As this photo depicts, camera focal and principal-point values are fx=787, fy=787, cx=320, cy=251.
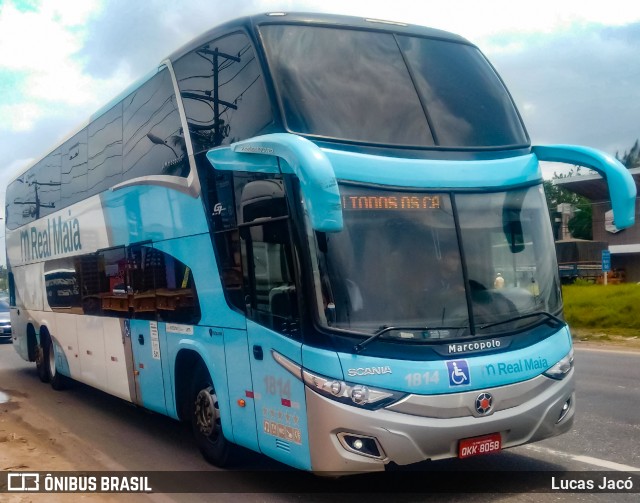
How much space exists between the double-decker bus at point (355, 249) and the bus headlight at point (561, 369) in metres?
0.02

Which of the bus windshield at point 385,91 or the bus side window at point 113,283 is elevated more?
the bus windshield at point 385,91

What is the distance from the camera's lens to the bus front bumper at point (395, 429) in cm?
587

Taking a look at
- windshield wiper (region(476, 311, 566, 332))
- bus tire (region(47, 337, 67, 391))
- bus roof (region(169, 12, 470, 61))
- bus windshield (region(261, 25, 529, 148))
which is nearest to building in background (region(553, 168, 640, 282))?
bus tire (region(47, 337, 67, 391))

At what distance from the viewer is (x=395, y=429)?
5883 millimetres

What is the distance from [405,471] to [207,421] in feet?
6.87

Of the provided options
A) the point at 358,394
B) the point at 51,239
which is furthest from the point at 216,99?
the point at 51,239

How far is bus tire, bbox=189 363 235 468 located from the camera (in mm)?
7887

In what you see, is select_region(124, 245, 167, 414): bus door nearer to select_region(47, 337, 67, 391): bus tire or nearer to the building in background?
select_region(47, 337, 67, 391): bus tire

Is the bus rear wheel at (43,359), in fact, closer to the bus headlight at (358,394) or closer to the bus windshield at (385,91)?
the bus windshield at (385,91)

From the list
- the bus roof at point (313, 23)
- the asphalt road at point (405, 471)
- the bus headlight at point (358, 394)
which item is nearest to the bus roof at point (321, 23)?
the bus roof at point (313, 23)

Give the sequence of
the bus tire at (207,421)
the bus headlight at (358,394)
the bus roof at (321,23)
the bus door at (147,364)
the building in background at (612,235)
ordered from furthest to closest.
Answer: the building in background at (612,235), the bus door at (147,364), the bus tire at (207,421), the bus roof at (321,23), the bus headlight at (358,394)

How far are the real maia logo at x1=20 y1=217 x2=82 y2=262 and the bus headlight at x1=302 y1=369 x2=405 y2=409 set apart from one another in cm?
754

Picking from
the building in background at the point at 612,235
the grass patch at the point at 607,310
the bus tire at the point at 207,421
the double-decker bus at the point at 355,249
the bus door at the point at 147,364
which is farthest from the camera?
the building in background at the point at 612,235

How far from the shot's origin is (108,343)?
11.4 m
